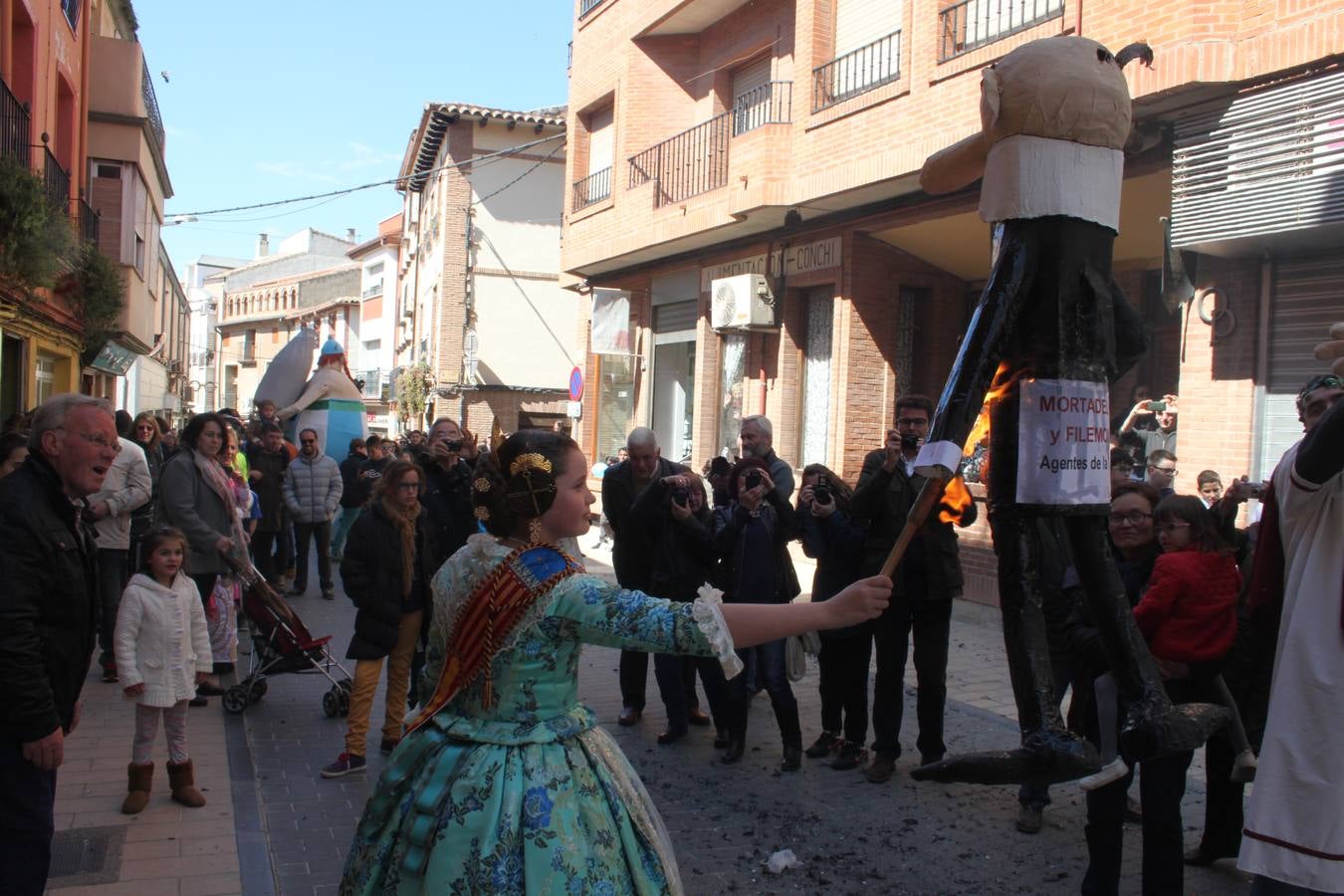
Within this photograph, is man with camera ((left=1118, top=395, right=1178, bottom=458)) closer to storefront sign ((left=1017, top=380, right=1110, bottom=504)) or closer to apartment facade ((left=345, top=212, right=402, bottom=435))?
storefront sign ((left=1017, top=380, right=1110, bottom=504))

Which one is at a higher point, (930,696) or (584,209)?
(584,209)

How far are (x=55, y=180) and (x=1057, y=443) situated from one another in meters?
13.3

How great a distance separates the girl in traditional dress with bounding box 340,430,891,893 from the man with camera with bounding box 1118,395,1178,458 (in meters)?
7.90

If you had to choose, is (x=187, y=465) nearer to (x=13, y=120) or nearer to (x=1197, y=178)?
(x=13, y=120)

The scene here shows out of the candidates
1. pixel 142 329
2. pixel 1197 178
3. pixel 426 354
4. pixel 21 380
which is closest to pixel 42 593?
pixel 1197 178

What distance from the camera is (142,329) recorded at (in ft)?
66.1

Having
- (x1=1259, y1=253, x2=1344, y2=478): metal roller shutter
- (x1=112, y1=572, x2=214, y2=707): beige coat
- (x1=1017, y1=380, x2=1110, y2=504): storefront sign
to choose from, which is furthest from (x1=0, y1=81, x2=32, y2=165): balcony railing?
(x1=1259, y1=253, x2=1344, y2=478): metal roller shutter

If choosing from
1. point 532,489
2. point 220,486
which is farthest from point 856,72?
point 532,489

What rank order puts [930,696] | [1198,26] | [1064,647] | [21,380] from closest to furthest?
[1064,647] → [930,696] → [1198,26] → [21,380]

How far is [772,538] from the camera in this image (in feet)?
22.2

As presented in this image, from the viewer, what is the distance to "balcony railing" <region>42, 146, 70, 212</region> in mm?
11561

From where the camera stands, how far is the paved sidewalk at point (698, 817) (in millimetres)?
4816

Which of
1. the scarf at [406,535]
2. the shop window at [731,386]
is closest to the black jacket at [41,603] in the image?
the scarf at [406,535]

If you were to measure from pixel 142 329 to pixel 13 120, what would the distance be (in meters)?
9.74
